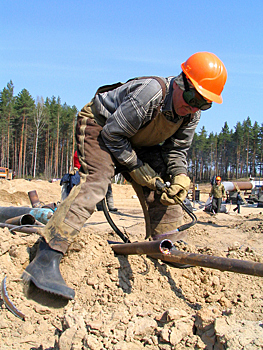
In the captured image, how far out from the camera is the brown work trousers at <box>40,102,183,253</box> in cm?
240

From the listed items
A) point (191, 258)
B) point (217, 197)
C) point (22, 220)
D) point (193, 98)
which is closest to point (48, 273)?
point (191, 258)

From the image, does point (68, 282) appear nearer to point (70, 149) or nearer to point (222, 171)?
point (70, 149)

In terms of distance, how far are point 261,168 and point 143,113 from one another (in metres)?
68.1

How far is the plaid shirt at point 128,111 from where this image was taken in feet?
7.94

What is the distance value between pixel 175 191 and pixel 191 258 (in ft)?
2.56

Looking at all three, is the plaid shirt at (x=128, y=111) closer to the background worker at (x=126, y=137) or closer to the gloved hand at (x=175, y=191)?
the background worker at (x=126, y=137)

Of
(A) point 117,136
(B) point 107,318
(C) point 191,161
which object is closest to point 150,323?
(B) point 107,318

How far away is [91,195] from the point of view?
8.18ft

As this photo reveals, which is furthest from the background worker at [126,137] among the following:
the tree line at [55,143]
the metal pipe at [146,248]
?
the tree line at [55,143]

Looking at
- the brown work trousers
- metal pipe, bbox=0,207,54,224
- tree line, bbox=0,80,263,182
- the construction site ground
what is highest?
tree line, bbox=0,80,263,182

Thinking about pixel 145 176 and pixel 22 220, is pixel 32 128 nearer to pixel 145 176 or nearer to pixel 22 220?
pixel 22 220

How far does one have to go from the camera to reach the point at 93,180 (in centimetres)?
256

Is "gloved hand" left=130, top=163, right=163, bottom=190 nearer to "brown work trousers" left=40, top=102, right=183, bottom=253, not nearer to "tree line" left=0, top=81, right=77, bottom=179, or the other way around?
"brown work trousers" left=40, top=102, right=183, bottom=253

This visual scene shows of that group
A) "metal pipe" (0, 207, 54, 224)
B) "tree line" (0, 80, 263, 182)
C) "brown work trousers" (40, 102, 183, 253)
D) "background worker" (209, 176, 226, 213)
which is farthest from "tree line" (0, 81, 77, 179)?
"brown work trousers" (40, 102, 183, 253)
